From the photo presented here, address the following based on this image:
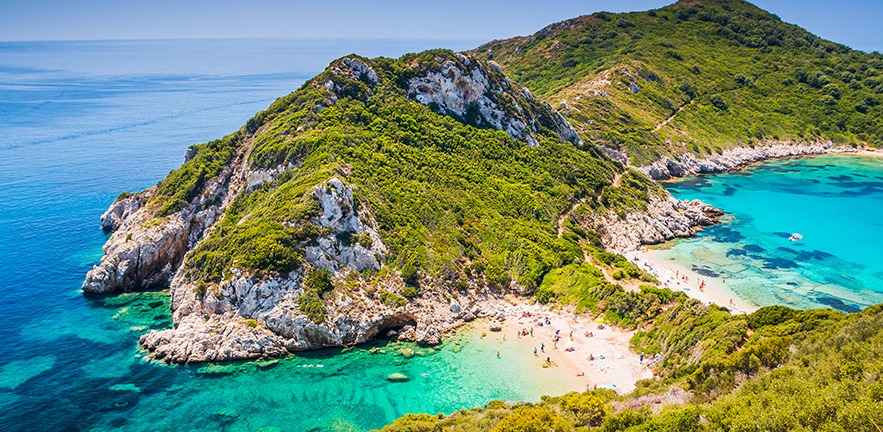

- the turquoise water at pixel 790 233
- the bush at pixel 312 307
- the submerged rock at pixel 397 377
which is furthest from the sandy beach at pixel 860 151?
the bush at pixel 312 307

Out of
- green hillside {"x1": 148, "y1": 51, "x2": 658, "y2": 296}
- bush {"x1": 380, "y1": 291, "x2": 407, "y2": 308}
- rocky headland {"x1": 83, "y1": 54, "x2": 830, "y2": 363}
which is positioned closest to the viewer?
rocky headland {"x1": 83, "y1": 54, "x2": 830, "y2": 363}

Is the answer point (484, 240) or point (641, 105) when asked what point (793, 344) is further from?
point (641, 105)

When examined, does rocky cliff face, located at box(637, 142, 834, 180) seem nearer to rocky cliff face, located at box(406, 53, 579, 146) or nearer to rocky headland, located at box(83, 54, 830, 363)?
rocky headland, located at box(83, 54, 830, 363)

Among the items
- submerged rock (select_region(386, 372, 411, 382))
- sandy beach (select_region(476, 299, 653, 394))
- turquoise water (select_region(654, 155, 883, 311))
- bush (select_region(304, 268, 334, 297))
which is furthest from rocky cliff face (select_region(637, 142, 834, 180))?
submerged rock (select_region(386, 372, 411, 382))

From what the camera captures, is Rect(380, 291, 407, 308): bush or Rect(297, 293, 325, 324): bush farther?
Rect(380, 291, 407, 308): bush

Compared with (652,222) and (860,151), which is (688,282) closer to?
(652,222)

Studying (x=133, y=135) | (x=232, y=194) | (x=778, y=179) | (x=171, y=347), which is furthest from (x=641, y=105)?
(x=133, y=135)
